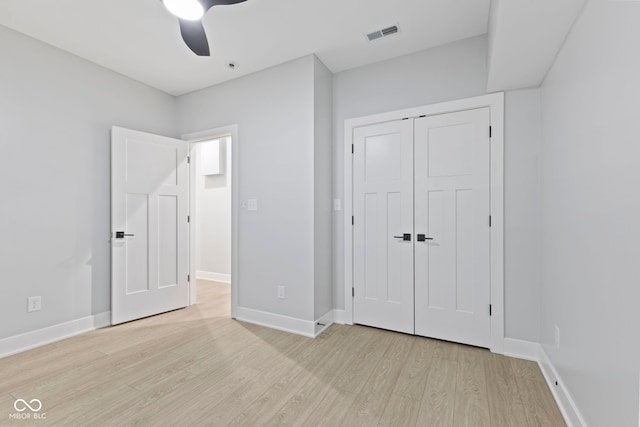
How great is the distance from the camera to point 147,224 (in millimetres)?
3252

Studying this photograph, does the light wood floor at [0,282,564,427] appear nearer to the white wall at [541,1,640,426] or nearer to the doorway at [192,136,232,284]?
the white wall at [541,1,640,426]

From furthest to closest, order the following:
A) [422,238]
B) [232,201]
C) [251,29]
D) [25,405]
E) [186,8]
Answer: [232,201] < [422,238] < [251,29] < [25,405] < [186,8]

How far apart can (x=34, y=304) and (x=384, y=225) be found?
320 cm

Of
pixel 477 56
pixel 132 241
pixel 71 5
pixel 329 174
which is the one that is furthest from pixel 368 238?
pixel 71 5

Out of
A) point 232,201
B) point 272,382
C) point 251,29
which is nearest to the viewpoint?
point 272,382

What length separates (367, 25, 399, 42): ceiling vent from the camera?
2383mm

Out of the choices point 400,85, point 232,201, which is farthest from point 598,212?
point 232,201

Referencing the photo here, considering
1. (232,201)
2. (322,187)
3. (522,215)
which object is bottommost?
(522,215)

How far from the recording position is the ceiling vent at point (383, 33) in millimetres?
2383

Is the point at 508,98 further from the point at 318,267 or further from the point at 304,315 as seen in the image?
the point at 304,315

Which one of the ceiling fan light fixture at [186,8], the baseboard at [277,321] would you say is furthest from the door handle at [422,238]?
the ceiling fan light fixture at [186,8]

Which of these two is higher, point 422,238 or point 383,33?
point 383,33

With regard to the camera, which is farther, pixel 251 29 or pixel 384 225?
pixel 384 225

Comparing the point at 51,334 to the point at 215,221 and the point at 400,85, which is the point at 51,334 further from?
the point at 400,85
